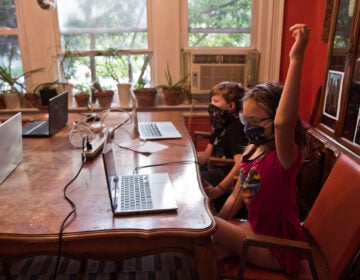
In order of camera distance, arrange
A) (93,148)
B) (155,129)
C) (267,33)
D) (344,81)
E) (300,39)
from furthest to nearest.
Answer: (267,33), (155,129), (344,81), (93,148), (300,39)

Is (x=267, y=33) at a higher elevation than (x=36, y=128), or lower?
higher

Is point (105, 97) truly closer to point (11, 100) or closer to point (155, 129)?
point (11, 100)

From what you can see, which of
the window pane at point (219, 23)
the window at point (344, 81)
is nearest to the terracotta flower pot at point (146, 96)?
the window pane at point (219, 23)

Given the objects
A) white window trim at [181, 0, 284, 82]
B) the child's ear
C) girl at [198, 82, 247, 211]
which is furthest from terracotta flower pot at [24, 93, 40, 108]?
the child's ear

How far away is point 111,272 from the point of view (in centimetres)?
191

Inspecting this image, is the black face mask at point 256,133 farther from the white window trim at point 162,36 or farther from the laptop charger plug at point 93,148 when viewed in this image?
the white window trim at point 162,36

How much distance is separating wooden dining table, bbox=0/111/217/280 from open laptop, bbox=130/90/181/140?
0.49 metres

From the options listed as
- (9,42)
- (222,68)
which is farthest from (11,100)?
(222,68)

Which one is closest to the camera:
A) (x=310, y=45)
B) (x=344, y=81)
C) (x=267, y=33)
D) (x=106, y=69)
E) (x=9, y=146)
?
(x=9, y=146)

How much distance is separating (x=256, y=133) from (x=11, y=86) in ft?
9.10

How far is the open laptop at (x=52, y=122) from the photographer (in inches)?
80.6

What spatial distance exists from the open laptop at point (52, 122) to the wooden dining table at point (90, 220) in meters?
0.55

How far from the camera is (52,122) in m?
2.08

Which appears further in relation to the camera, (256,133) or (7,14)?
(7,14)
